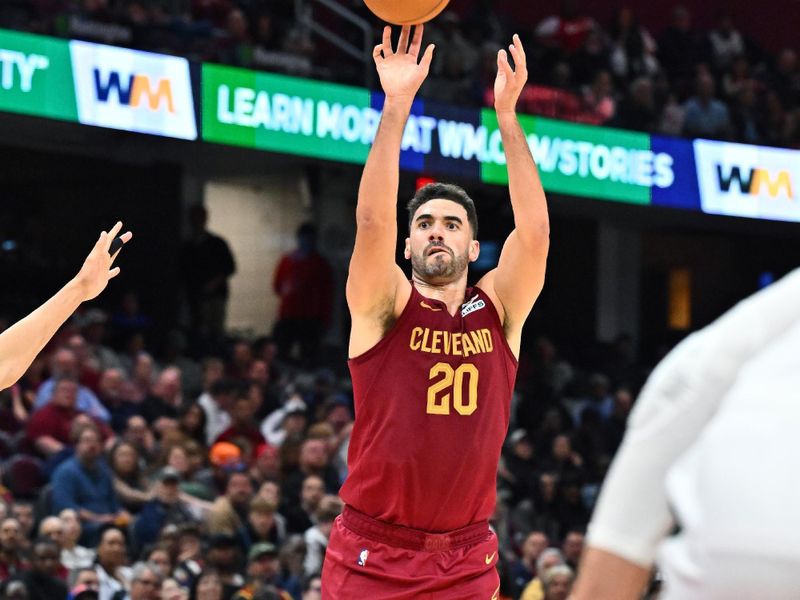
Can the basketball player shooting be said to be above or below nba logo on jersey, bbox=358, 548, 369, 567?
above

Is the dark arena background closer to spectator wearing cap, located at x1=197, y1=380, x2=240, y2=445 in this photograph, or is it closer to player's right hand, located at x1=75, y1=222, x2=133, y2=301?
spectator wearing cap, located at x1=197, y1=380, x2=240, y2=445

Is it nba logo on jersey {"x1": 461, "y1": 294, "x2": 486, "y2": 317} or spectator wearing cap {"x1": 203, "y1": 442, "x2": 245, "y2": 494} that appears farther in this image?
spectator wearing cap {"x1": 203, "y1": 442, "x2": 245, "y2": 494}

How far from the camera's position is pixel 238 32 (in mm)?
16891

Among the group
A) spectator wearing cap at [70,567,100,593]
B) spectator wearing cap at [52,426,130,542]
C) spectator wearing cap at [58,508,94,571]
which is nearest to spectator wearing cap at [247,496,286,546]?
spectator wearing cap at [52,426,130,542]

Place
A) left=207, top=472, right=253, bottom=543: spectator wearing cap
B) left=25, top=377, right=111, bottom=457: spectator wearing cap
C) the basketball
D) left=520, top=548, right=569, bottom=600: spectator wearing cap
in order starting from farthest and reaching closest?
left=25, top=377, right=111, bottom=457: spectator wearing cap → left=520, top=548, right=569, bottom=600: spectator wearing cap → left=207, top=472, right=253, bottom=543: spectator wearing cap → the basketball

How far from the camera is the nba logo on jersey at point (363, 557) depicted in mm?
5551

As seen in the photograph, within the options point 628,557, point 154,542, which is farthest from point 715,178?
point 628,557

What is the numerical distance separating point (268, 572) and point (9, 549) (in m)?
1.86

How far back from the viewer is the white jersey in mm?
1996

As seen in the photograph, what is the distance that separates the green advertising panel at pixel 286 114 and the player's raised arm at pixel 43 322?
10.3m

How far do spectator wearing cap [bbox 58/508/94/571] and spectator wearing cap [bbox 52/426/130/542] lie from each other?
58cm

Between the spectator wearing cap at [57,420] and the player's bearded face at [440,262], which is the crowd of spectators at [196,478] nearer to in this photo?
the spectator wearing cap at [57,420]

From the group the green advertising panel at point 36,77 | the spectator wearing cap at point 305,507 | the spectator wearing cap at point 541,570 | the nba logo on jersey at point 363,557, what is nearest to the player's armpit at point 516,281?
the nba logo on jersey at point 363,557

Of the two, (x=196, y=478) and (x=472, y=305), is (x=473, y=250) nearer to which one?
(x=472, y=305)
